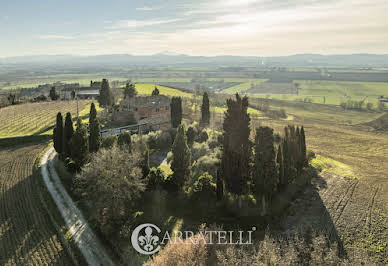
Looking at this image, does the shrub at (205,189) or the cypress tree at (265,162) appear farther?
the shrub at (205,189)

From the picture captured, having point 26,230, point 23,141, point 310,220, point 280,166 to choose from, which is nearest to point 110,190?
point 26,230

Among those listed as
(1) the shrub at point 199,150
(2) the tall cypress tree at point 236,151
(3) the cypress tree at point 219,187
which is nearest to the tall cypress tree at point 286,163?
(2) the tall cypress tree at point 236,151

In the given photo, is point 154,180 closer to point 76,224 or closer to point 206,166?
point 206,166

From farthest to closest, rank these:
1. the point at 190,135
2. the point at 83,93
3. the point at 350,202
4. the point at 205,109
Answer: the point at 83,93 < the point at 205,109 < the point at 190,135 < the point at 350,202

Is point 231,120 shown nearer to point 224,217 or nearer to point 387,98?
point 224,217

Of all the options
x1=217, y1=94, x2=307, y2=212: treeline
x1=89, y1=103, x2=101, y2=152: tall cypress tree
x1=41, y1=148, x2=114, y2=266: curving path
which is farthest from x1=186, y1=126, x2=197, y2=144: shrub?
x1=41, y1=148, x2=114, y2=266: curving path

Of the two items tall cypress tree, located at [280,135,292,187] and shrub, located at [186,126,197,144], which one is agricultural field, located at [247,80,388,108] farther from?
tall cypress tree, located at [280,135,292,187]

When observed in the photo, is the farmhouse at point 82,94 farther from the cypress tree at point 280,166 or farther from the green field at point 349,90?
the green field at point 349,90
